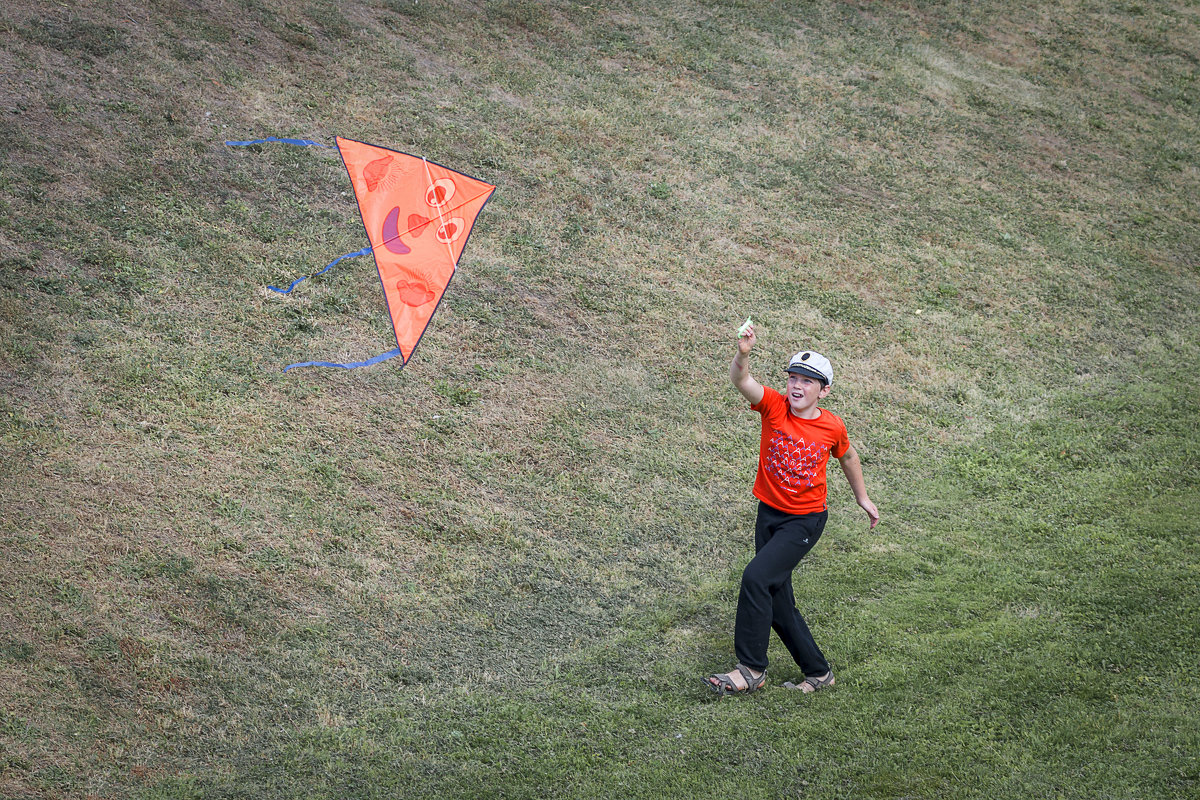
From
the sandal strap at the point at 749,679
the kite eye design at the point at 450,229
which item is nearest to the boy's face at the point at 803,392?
the sandal strap at the point at 749,679

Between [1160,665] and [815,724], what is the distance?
226cm

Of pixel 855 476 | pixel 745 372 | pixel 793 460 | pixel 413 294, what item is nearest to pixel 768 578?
pixel 793 460

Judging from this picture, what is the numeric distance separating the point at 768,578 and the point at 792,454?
73 cm

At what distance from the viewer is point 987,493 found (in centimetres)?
866

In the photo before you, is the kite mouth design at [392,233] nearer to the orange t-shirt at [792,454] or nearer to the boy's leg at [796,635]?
the orange t-shirt at [792,454]

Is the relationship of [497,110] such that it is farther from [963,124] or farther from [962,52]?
[962,52]

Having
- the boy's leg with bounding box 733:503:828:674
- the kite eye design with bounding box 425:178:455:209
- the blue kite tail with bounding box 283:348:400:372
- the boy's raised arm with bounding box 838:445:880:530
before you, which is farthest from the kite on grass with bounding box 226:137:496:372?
the boy's raised arm with bounding box 838:445:880:530

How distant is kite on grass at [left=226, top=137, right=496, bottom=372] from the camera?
6.63 meters

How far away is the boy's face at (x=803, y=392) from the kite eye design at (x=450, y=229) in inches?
103

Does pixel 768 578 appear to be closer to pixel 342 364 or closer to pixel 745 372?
pixel 745 372

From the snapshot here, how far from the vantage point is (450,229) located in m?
6.86

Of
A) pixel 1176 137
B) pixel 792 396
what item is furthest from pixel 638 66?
pixel 792 396

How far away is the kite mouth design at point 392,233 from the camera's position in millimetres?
6637

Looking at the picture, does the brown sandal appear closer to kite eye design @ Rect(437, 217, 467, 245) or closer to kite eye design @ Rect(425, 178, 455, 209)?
kite eye design @ Rect(437, 217, 467, 245)
